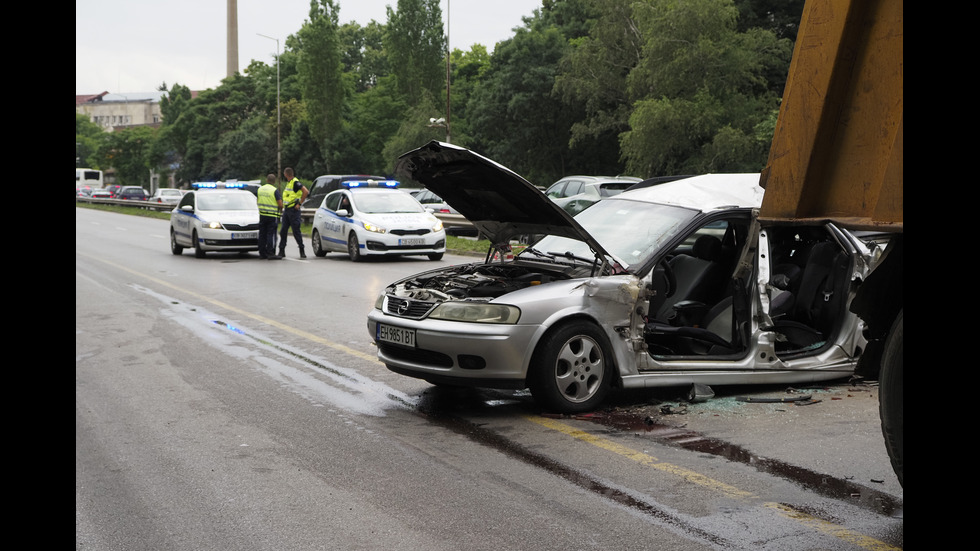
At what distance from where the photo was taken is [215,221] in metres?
21.9

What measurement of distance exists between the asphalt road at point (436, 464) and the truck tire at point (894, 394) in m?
0.37

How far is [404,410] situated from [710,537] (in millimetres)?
3044

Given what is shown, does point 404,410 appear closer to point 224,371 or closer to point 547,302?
point 547,302

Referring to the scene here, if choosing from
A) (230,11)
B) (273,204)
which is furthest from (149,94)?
(273,204)

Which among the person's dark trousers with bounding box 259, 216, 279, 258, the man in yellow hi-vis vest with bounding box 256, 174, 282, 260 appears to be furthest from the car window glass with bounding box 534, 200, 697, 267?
the person's dark trousers with bounding box 259, 216, 279, 258

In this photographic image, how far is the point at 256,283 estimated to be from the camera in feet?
53.4

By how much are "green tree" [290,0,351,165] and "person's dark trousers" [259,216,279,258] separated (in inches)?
2321

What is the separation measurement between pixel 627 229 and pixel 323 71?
75897 mm

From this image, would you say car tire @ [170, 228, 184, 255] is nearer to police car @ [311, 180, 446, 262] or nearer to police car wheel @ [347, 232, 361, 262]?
police car @ [311, 180, 446, 262]

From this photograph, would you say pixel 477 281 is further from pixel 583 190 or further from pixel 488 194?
pixel 583 190

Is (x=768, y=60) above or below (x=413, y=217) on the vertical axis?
above

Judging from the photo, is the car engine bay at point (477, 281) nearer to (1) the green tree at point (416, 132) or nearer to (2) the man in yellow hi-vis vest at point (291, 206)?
(2) the man in yellow hi-vis vest at point (291, 206)

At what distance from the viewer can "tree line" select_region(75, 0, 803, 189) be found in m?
45.4

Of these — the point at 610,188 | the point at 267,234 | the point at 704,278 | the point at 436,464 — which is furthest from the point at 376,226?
the point at 436,464
